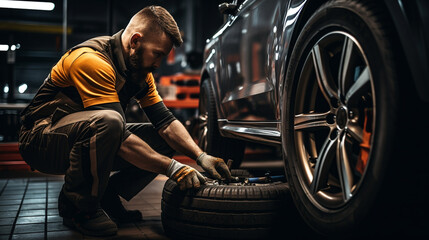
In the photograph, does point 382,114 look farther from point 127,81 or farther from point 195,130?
point 195,130

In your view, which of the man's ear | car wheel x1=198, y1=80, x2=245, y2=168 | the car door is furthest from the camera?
car wheel x1=198, y1=80, x2=245, y2=168

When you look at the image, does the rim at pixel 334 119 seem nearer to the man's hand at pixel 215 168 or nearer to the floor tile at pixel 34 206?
the man's hand at pixel 215 168

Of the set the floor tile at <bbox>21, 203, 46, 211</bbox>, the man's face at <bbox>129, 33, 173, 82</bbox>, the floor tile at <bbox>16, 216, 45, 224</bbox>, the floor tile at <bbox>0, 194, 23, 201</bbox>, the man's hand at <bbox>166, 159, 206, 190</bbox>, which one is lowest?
the floor tile at <bbox>0, 194, 23, 201</bbox>

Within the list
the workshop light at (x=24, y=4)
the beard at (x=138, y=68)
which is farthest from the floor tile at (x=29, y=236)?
the workshop light at (x=24, y=4)

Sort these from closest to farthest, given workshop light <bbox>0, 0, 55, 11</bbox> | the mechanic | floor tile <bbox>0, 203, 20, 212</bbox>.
Answer: the mechanic, floor tile <bbox>0, 203, 20, 212</bbox>, workshop light <bbox>0, 0, 55, 11</bbox>

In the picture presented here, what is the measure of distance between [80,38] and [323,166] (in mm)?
18797

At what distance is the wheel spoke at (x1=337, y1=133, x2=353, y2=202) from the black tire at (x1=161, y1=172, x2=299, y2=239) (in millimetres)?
497

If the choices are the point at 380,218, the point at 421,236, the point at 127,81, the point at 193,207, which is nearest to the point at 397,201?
the point at 380,218

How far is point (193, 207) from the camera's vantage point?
5.58 ft

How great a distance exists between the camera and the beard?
212 cm

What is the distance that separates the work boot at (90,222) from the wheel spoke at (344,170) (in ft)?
3.62

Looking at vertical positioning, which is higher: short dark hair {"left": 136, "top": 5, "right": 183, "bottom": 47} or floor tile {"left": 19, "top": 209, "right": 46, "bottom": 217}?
short dark hair {"left": 136, "top": 5, "right": 183, "bottom": 47}

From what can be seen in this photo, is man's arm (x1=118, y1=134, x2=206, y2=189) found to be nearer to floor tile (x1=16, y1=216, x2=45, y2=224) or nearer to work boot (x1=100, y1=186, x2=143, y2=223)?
work boot (x1=100, y1=186, x2=143, y2=223)

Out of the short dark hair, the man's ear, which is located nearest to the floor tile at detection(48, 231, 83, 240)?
the man's ear
